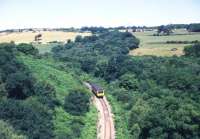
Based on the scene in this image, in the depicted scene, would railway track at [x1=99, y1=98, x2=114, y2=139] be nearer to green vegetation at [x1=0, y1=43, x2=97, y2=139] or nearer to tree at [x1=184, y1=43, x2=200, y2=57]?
green vegetation at [x1=0, y1=43, x2=97, y2=139]

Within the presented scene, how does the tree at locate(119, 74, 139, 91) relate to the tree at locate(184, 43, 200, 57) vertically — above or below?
below

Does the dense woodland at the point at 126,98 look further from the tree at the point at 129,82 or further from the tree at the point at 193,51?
the tree at the point at 193,51

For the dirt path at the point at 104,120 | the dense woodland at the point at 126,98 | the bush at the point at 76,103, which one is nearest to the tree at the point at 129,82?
the dense woodland at the point at 126,98

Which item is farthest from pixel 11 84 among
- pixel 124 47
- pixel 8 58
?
pixel 124 47

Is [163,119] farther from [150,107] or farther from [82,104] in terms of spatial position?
[82,104]

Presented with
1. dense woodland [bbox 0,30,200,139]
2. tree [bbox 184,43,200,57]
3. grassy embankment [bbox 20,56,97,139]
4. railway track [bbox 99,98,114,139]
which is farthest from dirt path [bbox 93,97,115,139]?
tree [bbox 184,43,200,57]
